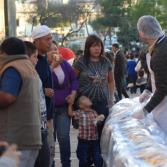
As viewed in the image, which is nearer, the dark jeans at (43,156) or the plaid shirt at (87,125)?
the dark jeans at (43,156)

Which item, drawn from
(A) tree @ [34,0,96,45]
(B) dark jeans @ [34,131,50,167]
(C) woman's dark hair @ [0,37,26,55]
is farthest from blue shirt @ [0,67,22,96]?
(A) tree @ [34,0,96,45]

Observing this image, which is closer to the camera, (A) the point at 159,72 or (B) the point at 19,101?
(B) the point at 19,101

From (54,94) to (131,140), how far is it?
1948 millimetres

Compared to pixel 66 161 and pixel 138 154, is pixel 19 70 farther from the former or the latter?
pixel 66 161

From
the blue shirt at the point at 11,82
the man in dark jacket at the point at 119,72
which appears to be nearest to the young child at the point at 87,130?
the blue shirt at the point at 11,82

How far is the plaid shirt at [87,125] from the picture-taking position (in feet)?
24.2

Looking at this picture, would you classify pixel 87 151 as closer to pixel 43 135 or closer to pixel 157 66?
pixel 43 135

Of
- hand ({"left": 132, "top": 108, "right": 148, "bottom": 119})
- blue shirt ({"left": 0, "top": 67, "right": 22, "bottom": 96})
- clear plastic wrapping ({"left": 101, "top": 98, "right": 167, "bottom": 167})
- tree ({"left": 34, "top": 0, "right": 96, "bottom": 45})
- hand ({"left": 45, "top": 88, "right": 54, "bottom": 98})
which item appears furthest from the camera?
tree ({"left": 34, "top": 0, "right": 96, "bottom": 45})

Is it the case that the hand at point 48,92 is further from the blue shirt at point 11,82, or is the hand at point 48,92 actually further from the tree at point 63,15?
the tree at point 63,15

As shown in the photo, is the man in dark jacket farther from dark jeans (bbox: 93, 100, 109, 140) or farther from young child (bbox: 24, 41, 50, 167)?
young child (bbox: 24, 41, 50, 167)

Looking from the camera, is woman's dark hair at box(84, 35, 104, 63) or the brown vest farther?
woman's dark hair at box(84, 35, 104, 63)

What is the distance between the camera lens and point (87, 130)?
739 cm

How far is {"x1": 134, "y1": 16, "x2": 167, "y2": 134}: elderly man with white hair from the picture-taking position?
5.72 meters

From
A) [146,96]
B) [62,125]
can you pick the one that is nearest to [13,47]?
[62,125]
